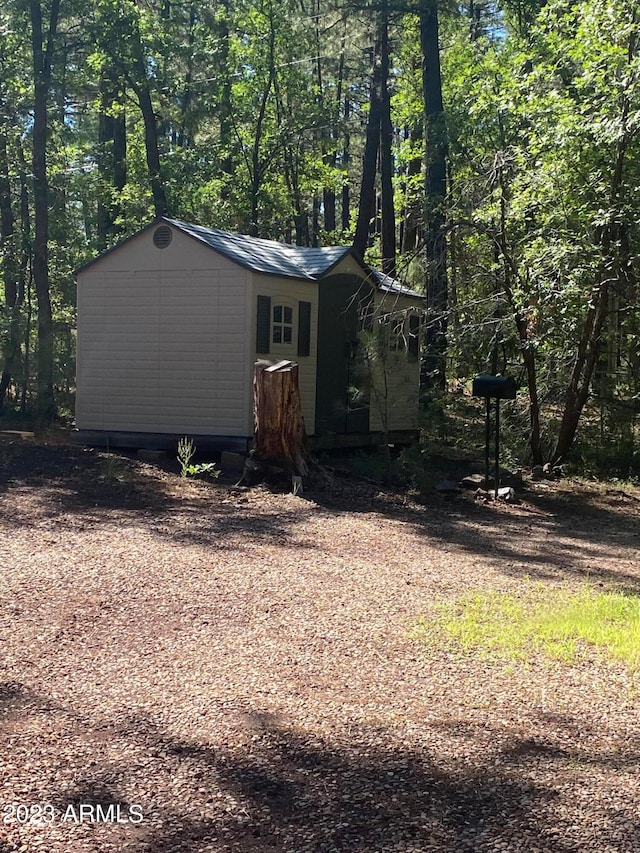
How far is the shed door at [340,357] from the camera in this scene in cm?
1480

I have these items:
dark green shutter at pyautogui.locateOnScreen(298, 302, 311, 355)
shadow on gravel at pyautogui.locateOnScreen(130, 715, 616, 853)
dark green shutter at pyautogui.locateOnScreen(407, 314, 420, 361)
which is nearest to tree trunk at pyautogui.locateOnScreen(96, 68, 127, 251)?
dark green shutter at pyautogui.locateOnScreen(407, 314, 420, 361)

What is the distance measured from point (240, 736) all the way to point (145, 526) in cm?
543

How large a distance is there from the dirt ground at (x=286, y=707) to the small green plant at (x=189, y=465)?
333cm

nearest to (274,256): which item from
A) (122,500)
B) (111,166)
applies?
(122,500)

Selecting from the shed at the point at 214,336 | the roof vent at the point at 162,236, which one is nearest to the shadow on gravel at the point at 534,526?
the shed at the point at 214,336

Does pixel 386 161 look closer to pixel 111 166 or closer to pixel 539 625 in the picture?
pixel 111 166

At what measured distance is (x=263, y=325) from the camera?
13609 millimetres

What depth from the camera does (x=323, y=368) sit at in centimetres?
1489

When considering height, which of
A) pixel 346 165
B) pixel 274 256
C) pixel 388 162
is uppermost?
pixel 346 165

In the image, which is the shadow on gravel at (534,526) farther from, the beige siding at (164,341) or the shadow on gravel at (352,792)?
the shadow on gravel at (352,792)

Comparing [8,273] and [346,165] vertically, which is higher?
[346,165]

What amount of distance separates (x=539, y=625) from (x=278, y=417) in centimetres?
639

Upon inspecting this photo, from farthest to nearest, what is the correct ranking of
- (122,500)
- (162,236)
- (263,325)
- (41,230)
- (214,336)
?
(41,230) < (162,236) < (214,336) < (263,325) < (122,500)

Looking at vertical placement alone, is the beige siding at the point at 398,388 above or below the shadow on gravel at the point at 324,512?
above
